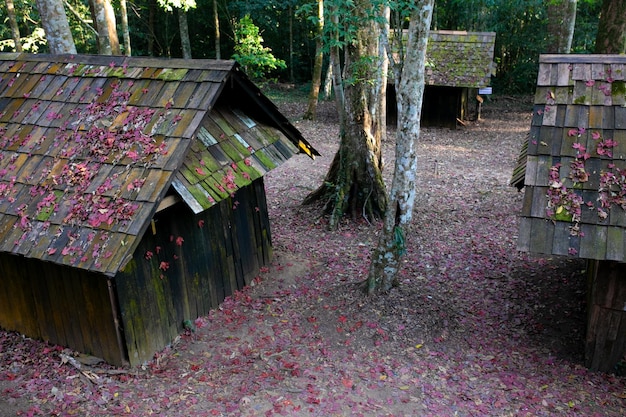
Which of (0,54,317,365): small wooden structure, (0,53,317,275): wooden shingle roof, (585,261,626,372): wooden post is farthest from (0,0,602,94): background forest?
(585,261,626,372): wooden post

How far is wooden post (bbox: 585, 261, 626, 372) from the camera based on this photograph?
239 inches

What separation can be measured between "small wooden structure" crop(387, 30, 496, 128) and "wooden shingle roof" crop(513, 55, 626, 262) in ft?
47.0

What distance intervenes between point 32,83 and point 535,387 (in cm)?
818

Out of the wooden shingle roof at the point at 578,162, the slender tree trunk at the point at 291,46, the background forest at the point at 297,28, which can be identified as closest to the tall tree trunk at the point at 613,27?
the wooden shingle roof at the point at 578,162

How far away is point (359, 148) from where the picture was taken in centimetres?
1059

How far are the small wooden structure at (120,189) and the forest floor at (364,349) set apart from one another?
55cm

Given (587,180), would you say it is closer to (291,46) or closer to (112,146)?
(112,146)

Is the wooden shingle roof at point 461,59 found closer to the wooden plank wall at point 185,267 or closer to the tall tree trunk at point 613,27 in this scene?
the tall tree trunk at point 613,27

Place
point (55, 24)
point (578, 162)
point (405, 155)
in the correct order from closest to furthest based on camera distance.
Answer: point (578, 162), point (405, 155), point (55, 24)

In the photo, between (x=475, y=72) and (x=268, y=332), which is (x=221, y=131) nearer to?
(x=268, y=332)

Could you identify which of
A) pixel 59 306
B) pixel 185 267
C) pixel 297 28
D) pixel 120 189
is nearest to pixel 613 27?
pixel 185 267

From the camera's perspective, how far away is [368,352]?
6.82 m

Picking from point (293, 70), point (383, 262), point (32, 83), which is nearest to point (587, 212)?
point (383, 262)

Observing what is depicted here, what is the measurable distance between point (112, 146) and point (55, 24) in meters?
4.89
